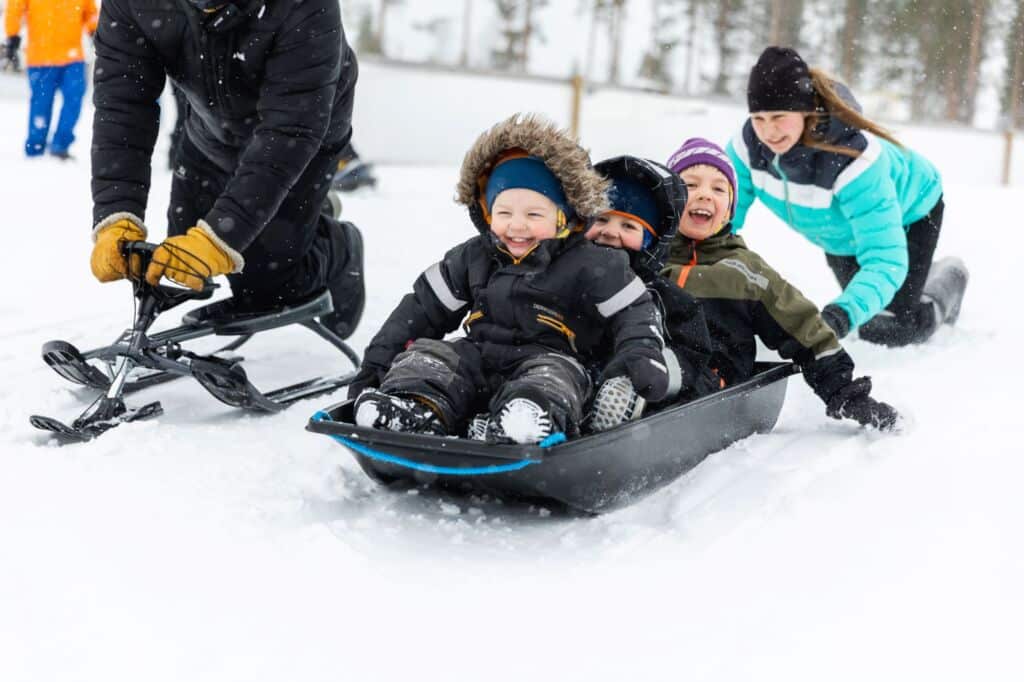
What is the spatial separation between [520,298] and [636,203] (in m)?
0.49

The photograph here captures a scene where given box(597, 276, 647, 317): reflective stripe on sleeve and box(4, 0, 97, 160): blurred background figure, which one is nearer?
box(597, 276, 647, 317): reflective stripe on sleeve

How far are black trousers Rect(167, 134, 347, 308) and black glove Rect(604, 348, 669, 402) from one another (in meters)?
1.35

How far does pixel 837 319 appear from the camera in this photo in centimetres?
334

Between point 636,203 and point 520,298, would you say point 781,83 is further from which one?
point 520,298

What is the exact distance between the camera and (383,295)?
478 cm

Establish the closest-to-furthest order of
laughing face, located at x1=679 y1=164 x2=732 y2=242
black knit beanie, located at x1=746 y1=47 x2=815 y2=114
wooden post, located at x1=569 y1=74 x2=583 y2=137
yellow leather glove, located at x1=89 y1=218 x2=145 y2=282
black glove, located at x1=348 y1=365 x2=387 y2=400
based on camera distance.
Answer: black glove, located at x1=348 y1=365 x2=387 y2=400 → yellow leather glove, located at x1=89 y1=218 x2=145 y2=282 → laughing face, located at x1=679 y1=164 x2=732 y2=242 → black knit beanie, located at x1=746 y1=47 x2=815 y2=114 → wooden post, located at x1=569 y1=74 x2=583 y2=137

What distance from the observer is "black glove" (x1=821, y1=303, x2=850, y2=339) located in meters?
3.33

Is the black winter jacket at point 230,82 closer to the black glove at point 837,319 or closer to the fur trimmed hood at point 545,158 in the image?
the fur trimmed hood at point 545,158

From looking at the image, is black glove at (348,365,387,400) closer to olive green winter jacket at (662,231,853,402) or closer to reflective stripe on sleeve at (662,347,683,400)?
reflective stripe on sleeve at (662,347,683,400)

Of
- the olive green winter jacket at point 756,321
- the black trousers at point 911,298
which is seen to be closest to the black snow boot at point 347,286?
the olive green winter jacket at point 756,321

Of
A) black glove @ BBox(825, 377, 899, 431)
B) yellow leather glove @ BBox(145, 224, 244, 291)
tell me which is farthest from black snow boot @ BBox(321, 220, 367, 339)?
black glove @ BBox(825, 377, 899, 431)

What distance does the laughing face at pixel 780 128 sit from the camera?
12.1ft

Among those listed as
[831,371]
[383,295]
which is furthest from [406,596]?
[383,295]

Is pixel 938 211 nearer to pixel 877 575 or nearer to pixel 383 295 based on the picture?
pixel 383 295
